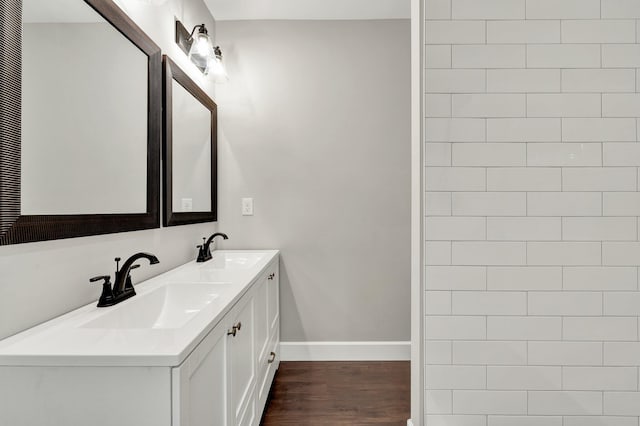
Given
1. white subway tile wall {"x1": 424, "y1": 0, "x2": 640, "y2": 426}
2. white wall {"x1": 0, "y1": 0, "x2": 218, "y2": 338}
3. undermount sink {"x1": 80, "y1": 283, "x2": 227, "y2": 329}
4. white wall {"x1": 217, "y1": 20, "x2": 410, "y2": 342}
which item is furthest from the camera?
white wall {"x1": 217, "y1": 20, "x2": 410, "y2": 342}

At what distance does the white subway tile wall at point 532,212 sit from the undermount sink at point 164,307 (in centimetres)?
89

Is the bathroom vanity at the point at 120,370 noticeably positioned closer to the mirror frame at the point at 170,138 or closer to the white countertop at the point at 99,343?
the white countertop at the point at 99,343

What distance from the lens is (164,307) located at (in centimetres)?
141

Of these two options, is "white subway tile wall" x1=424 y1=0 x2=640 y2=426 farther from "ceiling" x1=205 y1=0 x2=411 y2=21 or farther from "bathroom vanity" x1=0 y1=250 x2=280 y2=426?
"ceiling" x1=205 y1=0 x2=411 y2=21

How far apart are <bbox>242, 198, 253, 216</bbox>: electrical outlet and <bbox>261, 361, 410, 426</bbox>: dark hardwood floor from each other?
1.13 meters

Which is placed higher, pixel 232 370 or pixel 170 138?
pixel 170 138

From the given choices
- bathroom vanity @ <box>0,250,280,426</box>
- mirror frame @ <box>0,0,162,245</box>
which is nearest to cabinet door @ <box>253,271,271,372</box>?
bathroom vanity @ <box>0,250,280,426</box>

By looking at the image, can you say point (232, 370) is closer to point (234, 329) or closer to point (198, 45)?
point (234, 329)

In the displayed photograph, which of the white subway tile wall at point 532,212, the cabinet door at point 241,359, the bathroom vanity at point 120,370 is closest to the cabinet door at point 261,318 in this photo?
the cabinet door at point 241,359

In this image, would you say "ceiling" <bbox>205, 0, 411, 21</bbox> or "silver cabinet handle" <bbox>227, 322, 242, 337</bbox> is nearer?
"silver cabinet handle" <bbox>227, 322, 242, 337</bbox>

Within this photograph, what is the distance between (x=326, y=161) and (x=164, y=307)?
1.56m

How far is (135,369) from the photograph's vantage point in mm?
778

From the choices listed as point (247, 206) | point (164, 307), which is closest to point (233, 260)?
point (247, 206)

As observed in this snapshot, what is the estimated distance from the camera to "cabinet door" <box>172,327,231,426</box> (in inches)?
31.3
